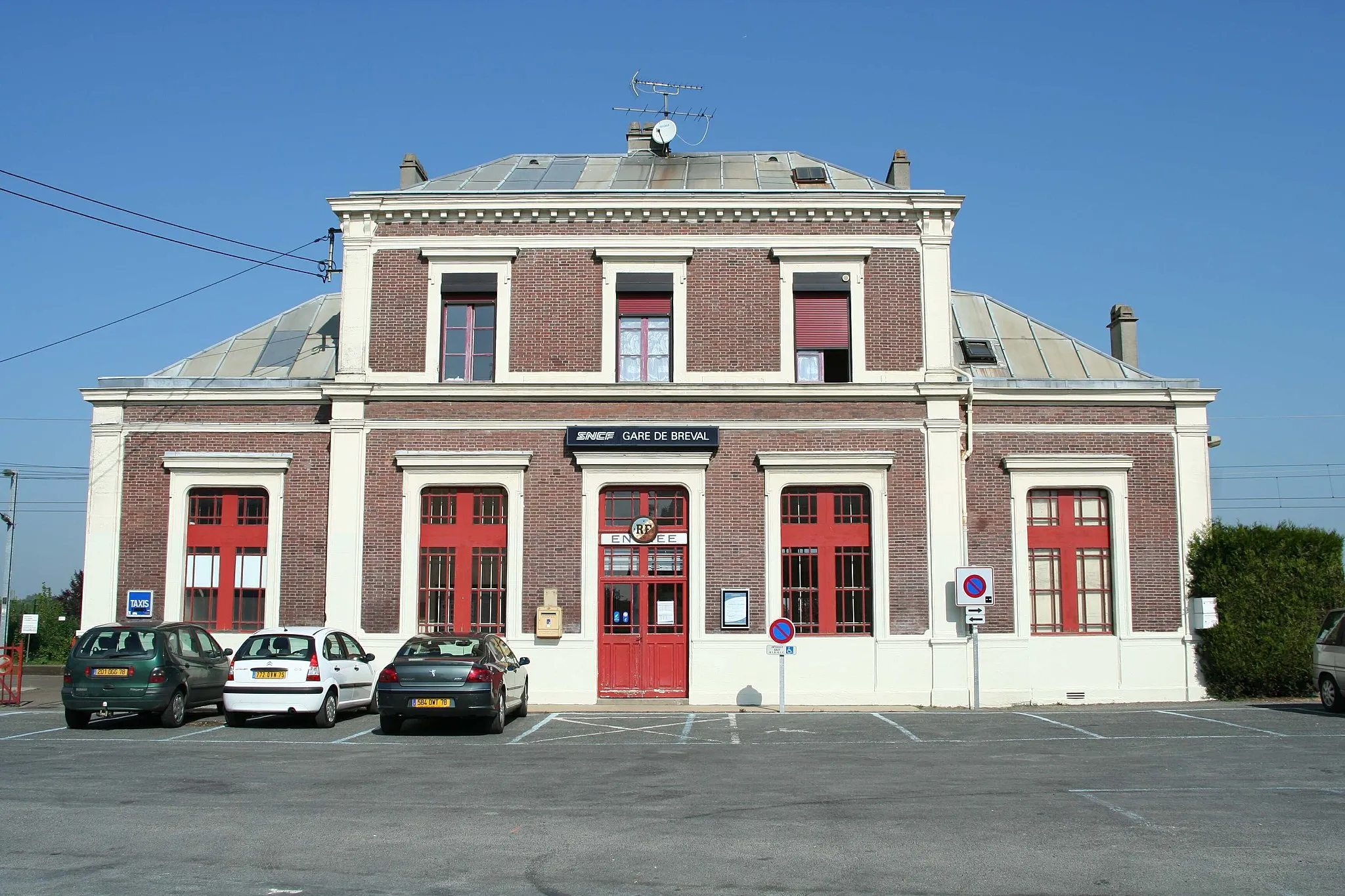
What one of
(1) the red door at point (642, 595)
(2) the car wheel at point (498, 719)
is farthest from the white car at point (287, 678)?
(1) the red door at point (642, 595)

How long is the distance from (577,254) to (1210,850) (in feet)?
54.1

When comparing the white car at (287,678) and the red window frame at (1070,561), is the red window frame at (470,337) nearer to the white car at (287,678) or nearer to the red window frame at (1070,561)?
the white car at (287,678)

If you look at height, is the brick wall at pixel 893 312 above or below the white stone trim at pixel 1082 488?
above

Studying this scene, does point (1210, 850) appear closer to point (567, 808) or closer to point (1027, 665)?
point (567, 808)

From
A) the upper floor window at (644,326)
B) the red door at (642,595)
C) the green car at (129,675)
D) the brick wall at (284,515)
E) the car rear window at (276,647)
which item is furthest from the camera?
the upper floor window at (644,326)

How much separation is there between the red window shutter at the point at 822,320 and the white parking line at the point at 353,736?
1069cm

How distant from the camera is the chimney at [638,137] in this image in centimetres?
2700

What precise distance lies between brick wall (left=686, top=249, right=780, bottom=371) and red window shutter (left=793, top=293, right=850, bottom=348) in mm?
483

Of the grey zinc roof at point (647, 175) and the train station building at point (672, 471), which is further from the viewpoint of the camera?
the grey zinc roof at point (647, 175)

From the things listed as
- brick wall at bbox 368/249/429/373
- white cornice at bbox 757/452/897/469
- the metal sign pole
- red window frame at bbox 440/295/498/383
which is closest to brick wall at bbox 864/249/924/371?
white cornice at bbox 757/452/897/469

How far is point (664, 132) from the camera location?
85.5 ft

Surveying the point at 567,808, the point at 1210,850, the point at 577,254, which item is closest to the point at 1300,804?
the point at 1210,850

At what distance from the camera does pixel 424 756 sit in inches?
551

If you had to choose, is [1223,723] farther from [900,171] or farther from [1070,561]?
[900,171]
